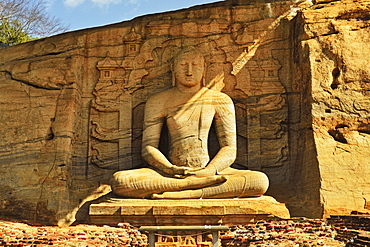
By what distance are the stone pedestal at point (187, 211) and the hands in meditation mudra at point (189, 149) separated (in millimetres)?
178

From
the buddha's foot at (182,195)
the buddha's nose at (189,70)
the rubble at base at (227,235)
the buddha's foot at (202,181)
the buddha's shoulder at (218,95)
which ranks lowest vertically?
the rubble at base at (227,235)

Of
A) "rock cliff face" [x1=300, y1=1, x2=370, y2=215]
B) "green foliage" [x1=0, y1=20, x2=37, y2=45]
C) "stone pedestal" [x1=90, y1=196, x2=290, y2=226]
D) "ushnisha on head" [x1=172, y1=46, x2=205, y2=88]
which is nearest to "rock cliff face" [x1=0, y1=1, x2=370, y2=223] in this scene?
"rock cliff face" [x1=300, y1=1, x2=370, y2=215]

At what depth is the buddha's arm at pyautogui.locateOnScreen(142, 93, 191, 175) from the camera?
10438 millimetres

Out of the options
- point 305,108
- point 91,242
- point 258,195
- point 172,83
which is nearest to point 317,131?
point 305,108

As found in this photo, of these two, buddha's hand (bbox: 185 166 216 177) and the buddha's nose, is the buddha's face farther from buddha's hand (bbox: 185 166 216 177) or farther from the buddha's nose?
buddha's hand (bbox: 185 166 216 177)

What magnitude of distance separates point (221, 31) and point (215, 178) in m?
3.05

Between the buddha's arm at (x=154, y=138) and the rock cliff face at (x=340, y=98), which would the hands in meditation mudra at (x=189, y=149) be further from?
the rock cliff face at (x=340, y=98)

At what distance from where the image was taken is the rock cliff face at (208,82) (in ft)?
34.1

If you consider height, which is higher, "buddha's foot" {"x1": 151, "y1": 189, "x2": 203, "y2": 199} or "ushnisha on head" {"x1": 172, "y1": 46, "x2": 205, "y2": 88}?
"ushnisha on head" {"x1": 172, "y1": 46, "x2": 205, "y2": 88}

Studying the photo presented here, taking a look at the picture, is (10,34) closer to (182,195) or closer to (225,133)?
(225,133)

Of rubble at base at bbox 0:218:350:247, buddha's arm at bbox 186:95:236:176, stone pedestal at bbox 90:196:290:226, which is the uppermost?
buddha's arm at bbox 186:95:236:176

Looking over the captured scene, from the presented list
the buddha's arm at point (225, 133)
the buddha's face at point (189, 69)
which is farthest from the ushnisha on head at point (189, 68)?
the buddha's arm at point (225, 133)

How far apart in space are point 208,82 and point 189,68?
628mm

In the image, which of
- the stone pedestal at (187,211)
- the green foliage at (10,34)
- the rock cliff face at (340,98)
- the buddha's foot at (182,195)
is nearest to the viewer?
the stone pedestal at (187,211)
